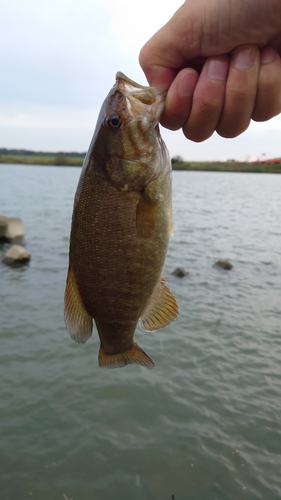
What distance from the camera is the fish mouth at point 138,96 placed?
8.25 ft

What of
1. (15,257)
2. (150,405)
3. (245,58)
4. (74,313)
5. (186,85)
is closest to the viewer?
(245,58)

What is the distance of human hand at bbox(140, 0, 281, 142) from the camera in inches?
86.0

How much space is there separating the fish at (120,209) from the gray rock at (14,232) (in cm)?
1840

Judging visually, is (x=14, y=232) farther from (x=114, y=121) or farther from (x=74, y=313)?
(x=114, y=121)

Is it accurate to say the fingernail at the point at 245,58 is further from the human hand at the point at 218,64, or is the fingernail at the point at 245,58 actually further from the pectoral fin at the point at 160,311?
the pectoral fin at the point at 160,311

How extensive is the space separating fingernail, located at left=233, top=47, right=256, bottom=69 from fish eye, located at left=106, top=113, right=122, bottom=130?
2.56 ft

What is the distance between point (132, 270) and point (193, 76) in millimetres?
1274

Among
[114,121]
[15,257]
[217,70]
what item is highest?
[217,70]

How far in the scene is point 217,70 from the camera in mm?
2398

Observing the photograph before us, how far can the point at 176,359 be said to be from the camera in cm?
935

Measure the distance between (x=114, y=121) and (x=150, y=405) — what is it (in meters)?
6.28

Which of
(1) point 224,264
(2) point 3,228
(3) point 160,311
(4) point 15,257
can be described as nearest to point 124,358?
(3) point 160,311

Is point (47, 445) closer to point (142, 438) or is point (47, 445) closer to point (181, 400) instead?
point (142, 438)

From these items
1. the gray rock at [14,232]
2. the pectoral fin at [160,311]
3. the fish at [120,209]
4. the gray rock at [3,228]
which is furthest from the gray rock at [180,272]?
the fish at [120,209]
